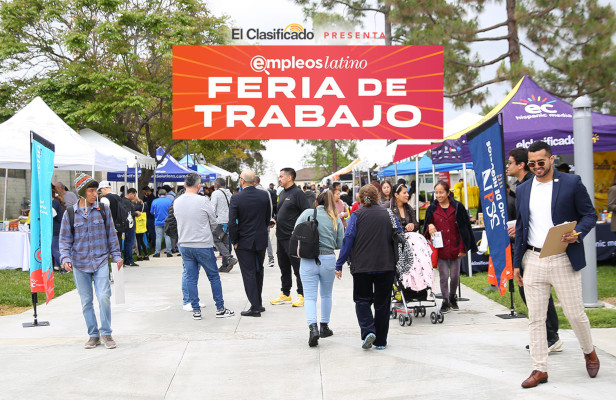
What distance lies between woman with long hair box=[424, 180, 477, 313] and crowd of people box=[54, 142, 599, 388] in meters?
0.01

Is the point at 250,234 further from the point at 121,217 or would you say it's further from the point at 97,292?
the point at 121,217

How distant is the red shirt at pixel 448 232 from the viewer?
8227mm

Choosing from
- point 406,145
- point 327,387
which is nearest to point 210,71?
point 406,145

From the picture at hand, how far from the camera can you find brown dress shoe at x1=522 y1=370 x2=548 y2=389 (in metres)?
4.93

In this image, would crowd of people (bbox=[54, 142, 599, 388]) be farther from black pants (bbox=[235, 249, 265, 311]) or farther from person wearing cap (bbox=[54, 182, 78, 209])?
person wearing cap (bbox=[54, 182, 78, 209])

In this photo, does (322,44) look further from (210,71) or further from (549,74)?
(549,74)

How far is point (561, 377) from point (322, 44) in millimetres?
7410

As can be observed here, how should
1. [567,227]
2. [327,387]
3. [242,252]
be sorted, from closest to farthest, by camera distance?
1. [567,227]
2. [327,387]
3. [242,252]

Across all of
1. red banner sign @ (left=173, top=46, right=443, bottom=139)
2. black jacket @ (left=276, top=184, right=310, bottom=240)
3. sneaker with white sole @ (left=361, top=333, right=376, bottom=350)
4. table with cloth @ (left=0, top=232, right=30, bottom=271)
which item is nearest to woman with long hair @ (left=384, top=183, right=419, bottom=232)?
black jacket @ (left=276, top=184, right=310, bottom=240)

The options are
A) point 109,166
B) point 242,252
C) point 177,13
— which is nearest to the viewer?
point 242,252

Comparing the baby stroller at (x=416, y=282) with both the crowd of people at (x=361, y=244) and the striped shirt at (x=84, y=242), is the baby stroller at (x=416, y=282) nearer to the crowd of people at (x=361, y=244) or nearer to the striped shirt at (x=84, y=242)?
the crowd of people at (x=361, y=244)

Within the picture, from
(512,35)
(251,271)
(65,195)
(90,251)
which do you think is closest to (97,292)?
(90,251)

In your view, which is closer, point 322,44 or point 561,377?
point 561,377

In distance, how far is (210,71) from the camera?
37.4 ft
